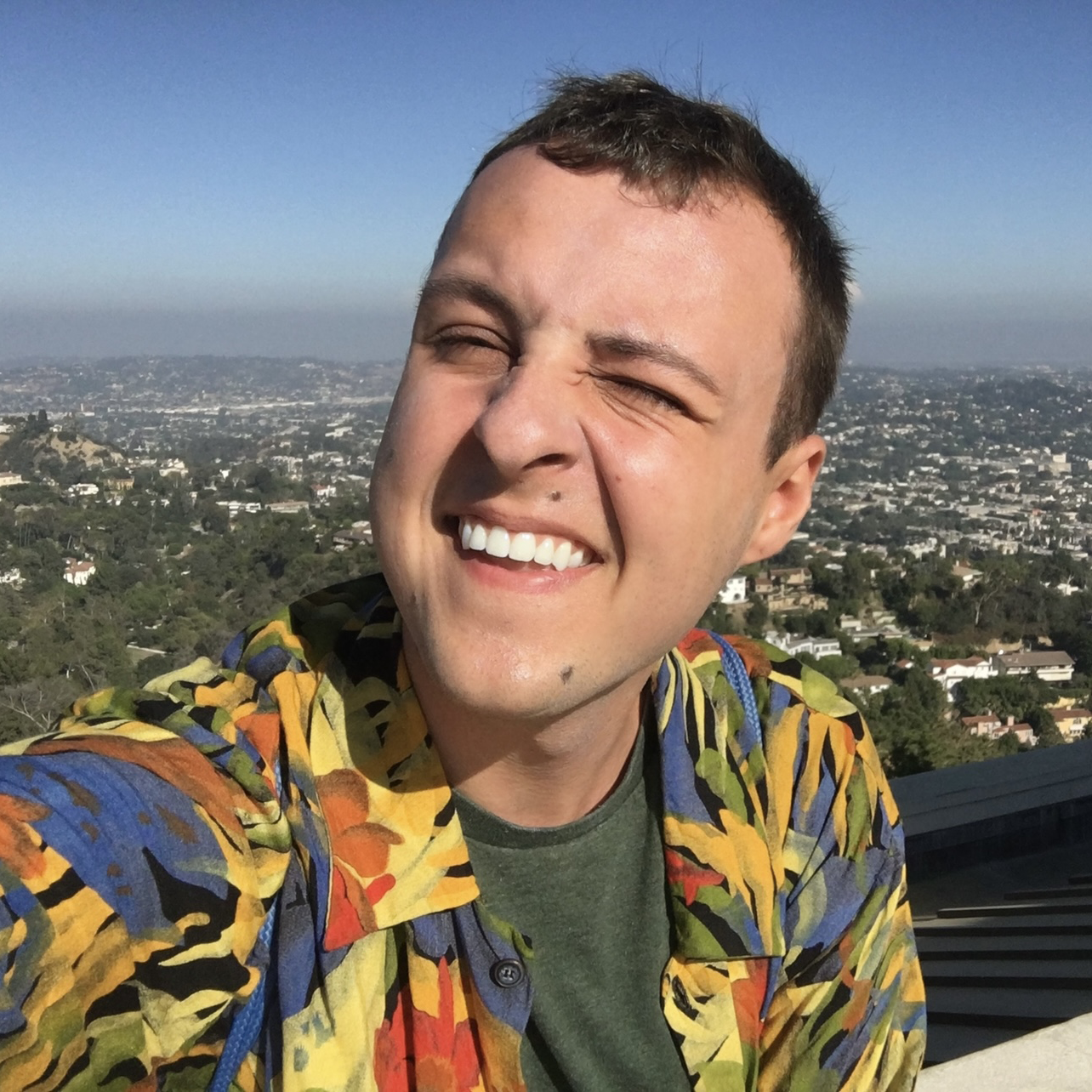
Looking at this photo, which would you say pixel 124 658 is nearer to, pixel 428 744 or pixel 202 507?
pixel 202 507

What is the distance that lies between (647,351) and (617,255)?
13 cm

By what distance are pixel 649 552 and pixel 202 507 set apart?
108 ft

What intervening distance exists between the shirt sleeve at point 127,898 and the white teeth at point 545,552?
43 cm

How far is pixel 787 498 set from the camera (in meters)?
1.82

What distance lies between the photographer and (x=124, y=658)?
17891 mm

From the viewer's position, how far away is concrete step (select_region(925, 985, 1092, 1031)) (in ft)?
8.89

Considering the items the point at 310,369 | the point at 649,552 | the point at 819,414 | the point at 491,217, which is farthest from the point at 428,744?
the point at 310,369

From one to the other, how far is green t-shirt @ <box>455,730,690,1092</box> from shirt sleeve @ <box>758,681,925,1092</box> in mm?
209

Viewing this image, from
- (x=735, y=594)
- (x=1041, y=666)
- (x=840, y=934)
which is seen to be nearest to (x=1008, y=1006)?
(x=840, y=934)

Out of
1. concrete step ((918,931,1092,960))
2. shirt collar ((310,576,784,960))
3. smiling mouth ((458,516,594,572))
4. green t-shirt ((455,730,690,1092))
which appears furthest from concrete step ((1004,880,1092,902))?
smiling mouth ((458,516,594,572))

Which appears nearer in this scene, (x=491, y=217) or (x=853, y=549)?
(x=491, y=217)

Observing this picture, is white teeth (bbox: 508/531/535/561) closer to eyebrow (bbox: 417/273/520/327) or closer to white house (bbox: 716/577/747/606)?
eyebrow (bbox: 417/273/520/327)

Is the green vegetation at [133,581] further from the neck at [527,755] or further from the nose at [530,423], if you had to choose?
the nose at [530,423]

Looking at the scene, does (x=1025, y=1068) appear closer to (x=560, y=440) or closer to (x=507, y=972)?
(x=507, y=972)
